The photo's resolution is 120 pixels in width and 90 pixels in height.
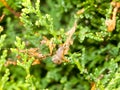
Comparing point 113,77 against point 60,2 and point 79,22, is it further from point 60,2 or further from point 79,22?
point 60,2

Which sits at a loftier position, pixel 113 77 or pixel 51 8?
pixel 51 8

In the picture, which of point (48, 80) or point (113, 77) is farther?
point (48, 80)

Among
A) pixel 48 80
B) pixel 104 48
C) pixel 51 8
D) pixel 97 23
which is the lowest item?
pixel 48 80

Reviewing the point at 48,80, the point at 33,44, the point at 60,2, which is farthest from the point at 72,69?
the point at 60,2

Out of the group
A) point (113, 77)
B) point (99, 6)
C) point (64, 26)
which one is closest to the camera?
point (113, 77)

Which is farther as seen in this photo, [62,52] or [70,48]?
[70,48]

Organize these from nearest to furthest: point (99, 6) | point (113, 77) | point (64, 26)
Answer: point (113, 77), point (99, 6), point (64, 26)

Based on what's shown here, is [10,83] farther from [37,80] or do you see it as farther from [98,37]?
[98,37]
